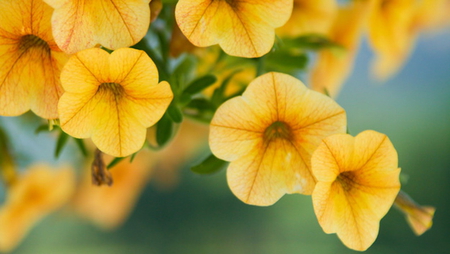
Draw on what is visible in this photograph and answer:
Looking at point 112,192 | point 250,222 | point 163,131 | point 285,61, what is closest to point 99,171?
point 163,131

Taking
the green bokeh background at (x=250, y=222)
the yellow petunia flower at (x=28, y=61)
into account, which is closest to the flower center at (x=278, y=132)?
the yellow petunia flower at (x=28, y=61)

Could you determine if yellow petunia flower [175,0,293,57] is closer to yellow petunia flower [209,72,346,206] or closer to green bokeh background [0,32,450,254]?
yellow petunia flower [209,72,346,206]

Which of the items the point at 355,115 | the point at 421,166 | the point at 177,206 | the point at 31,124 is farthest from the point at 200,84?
the point at 421,166

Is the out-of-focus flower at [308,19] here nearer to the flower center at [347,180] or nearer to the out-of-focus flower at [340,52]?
the out-of-focus flower at [340,52]

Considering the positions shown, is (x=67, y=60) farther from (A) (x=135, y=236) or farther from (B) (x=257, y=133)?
(A) (x=135, y=236)

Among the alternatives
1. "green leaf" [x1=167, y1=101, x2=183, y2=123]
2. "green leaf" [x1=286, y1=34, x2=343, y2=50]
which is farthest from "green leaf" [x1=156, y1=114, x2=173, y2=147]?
"green leaf" [x1=286, y1=34, x2=343, y2=50]

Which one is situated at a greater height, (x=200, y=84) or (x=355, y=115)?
(x=200, y=84)
